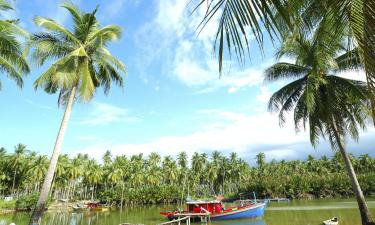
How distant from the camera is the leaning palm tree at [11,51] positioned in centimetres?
1195

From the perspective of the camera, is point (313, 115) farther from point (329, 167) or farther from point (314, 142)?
point (329, 167)

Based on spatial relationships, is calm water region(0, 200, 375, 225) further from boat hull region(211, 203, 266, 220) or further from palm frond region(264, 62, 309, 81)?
palm frond region(264, 62, 309, 81)

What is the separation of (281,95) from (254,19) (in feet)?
52.8

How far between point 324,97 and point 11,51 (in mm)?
15101

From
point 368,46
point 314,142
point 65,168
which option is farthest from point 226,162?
point 368,46

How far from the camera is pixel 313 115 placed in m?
Answer: 16.6

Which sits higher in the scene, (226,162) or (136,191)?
(226,162)

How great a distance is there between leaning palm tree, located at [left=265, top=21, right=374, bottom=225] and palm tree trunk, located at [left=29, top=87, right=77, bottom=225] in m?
10.7

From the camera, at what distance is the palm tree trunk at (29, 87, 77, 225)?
39.2ft

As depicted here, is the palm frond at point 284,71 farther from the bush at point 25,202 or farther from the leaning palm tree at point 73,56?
the bush at point 25,202

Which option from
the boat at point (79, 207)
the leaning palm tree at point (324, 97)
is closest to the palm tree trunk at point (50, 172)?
the leaning palm tree at point (324, 97)

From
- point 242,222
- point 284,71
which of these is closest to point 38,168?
point 242,222

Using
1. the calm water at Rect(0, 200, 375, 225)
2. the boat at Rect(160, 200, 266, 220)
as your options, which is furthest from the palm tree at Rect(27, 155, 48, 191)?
the boat at Rect(160, 200, 266, 220)

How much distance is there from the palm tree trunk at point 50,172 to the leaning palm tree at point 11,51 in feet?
7.84
